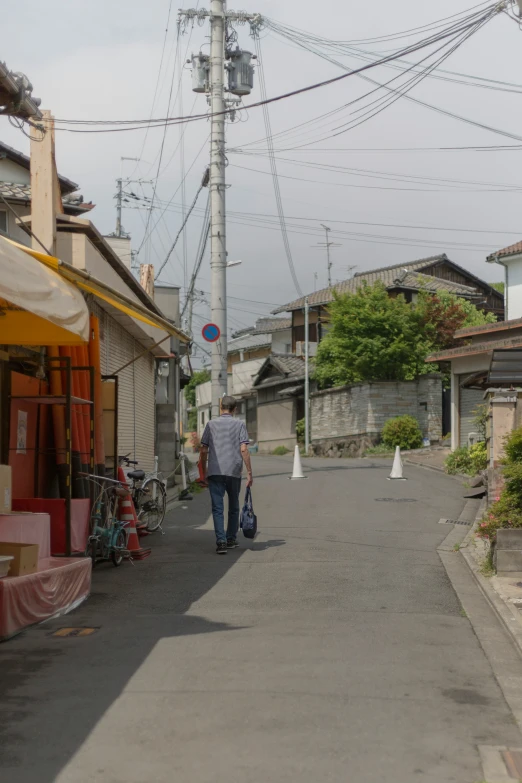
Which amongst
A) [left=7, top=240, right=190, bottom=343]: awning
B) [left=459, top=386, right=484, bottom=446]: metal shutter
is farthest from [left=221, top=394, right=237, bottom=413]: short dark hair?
[left=459, top=386, right=484, bottom=446]: metal shutter

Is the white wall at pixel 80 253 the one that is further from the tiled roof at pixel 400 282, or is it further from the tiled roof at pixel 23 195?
the tiled roof at pixel 400 282

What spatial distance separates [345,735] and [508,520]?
5.48 m

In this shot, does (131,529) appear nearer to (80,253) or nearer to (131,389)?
(80,253)

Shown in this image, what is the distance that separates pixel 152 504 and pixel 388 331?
28.3m

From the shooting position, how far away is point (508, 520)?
369 inches

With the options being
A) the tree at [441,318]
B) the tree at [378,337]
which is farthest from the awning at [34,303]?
the tree at [441,318]

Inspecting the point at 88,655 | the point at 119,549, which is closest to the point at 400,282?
the point at 119,549

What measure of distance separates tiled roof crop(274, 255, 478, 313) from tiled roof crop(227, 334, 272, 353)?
6363 millimetres

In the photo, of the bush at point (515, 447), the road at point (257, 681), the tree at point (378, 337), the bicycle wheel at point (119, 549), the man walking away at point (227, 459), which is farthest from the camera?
the tree at point (378, 337)

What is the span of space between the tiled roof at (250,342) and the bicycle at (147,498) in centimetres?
5115

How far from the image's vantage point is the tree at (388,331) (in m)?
40.0

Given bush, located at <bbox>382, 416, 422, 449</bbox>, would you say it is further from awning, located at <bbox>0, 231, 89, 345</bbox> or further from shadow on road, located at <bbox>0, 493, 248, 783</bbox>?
awning, located at <bbox>0, 231, 89, 345</bbox>

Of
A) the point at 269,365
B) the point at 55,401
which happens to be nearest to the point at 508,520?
the point at 55,401

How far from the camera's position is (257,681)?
5266 mm
